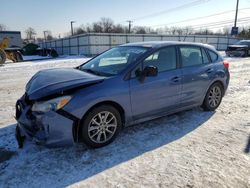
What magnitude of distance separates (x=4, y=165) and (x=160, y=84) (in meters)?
2.75

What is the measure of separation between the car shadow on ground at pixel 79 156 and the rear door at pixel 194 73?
2.03 feet

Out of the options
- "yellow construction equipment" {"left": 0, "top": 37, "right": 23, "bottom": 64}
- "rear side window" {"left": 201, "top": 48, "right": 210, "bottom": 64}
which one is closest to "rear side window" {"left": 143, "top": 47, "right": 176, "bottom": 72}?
"rear side window" {"left": 201, "top": 48, "right": 210, "bottom": 64}

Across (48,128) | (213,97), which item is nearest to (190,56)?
(213,97)

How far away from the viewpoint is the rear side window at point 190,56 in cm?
476

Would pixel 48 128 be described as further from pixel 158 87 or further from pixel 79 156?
pixel 158 87

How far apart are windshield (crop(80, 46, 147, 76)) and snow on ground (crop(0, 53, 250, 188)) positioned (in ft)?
3.81

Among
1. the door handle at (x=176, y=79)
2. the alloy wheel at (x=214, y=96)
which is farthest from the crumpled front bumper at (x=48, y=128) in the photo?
the alloy wheel at (x=214, y=96)

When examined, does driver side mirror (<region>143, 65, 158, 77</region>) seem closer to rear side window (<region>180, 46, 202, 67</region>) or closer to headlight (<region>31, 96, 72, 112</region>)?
rear side window (<region>180, 46, 202, 67</region>)

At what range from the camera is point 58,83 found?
3572 mm

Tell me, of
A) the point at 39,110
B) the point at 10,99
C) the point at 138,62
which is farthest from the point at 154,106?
the point at 10,99

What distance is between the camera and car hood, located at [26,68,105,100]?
3412 mm

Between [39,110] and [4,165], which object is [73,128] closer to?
[39,110]

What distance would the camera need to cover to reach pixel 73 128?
3422 mm

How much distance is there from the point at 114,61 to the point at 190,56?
5.34 feet
